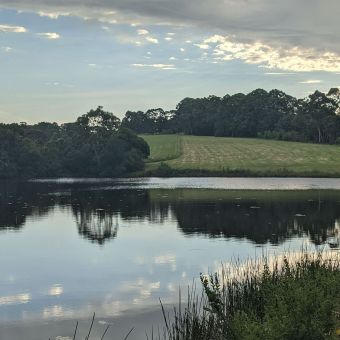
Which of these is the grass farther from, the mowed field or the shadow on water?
the shadow on water

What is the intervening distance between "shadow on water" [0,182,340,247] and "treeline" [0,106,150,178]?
165ft

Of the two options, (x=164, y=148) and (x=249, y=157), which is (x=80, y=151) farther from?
(x=249, y=157)

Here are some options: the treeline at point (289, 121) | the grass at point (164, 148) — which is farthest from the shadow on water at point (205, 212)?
the treeline at point (289, 121)

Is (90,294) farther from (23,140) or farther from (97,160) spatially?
(23,140)

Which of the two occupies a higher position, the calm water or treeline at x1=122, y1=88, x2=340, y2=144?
treeline at x1=122, y1=88, x2=340, y2=144

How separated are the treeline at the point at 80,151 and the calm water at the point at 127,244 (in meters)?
58.9

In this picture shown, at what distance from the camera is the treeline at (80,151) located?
131m

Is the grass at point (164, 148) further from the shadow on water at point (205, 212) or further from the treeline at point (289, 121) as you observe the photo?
the shadow on water at point (205, 212)

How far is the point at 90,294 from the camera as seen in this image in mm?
23391

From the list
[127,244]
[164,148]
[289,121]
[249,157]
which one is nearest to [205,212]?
[127,244]

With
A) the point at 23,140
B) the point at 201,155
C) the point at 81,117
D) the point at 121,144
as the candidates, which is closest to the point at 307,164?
the point at 201,155

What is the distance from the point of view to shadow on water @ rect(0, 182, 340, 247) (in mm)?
40906

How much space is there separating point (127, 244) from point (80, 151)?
104191 mm

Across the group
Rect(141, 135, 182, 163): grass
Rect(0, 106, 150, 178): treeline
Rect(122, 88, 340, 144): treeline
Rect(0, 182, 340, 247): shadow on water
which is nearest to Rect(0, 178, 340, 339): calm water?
Rect(0, 182, 340, 247): shadow on water
